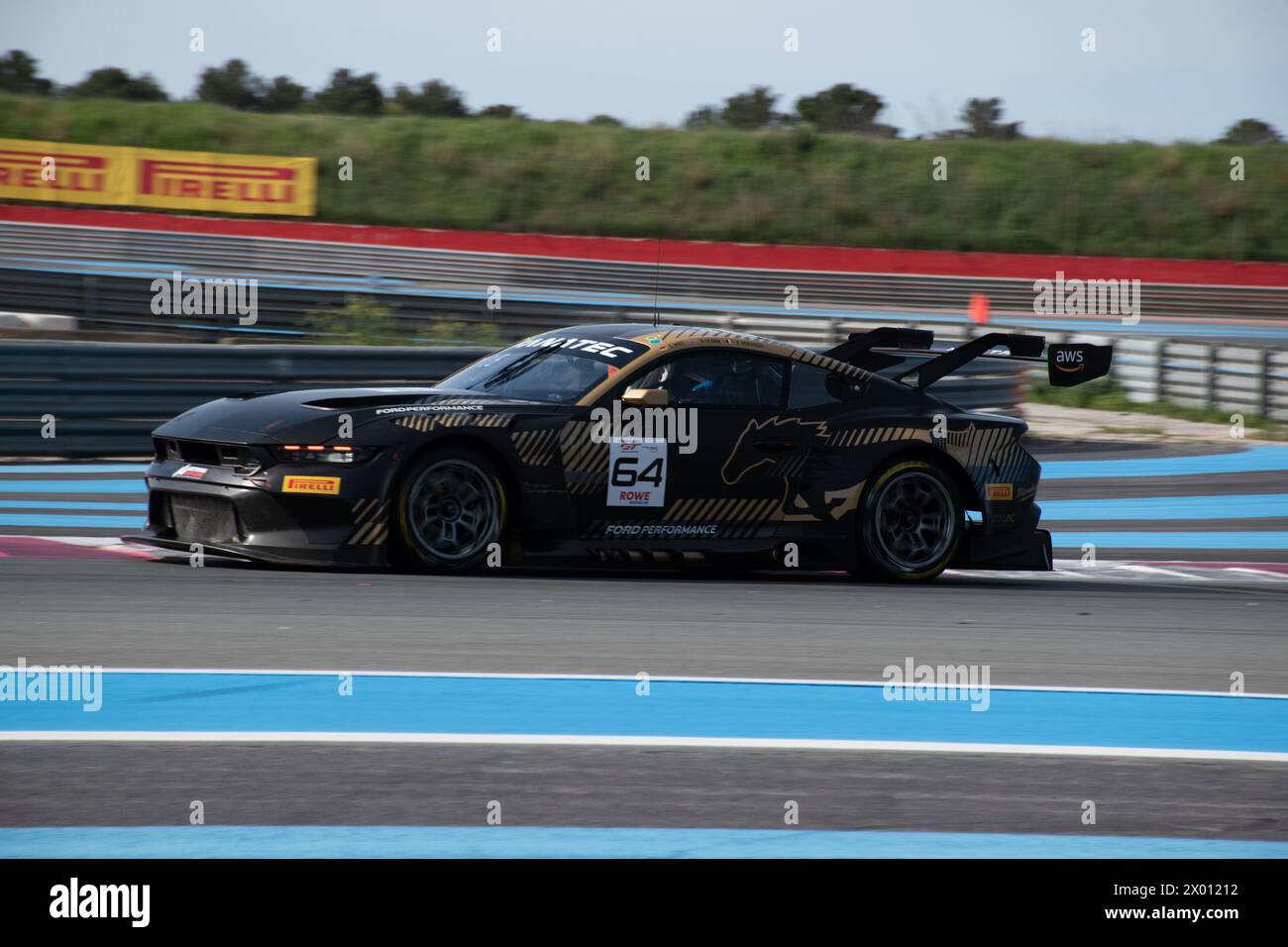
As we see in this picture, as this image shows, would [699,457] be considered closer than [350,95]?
Yes

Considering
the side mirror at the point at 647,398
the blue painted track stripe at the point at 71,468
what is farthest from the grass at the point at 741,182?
the side mirror at the point at 647,398

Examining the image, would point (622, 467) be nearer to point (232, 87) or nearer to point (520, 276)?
point (520, 276)

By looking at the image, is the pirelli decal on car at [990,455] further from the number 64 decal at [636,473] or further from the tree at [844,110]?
the tree at [844,110]

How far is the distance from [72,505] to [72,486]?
2.92 ft

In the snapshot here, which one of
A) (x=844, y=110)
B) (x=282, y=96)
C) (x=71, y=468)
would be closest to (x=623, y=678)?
(x=71, y=468)

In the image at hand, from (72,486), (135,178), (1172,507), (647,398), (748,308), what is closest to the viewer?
(647,398)

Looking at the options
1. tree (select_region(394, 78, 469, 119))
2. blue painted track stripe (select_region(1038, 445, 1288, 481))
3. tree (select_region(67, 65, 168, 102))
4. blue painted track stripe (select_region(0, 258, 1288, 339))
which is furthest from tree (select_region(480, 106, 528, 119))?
blue painted track stripe (select_region(1038, 445, 1288, 481))

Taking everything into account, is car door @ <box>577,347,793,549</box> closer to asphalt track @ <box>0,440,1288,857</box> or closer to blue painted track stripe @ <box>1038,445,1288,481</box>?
asphalt track @ <box>0,440,1288,857</box>

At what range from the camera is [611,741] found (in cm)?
506

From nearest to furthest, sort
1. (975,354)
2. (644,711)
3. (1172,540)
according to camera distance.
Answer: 1. (644,711)
2. (975,354)
3. (1172,540)

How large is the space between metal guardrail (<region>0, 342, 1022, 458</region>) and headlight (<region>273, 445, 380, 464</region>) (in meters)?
5.56

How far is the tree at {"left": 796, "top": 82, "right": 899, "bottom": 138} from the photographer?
53000 mm

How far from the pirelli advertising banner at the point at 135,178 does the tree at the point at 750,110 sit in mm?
18938
